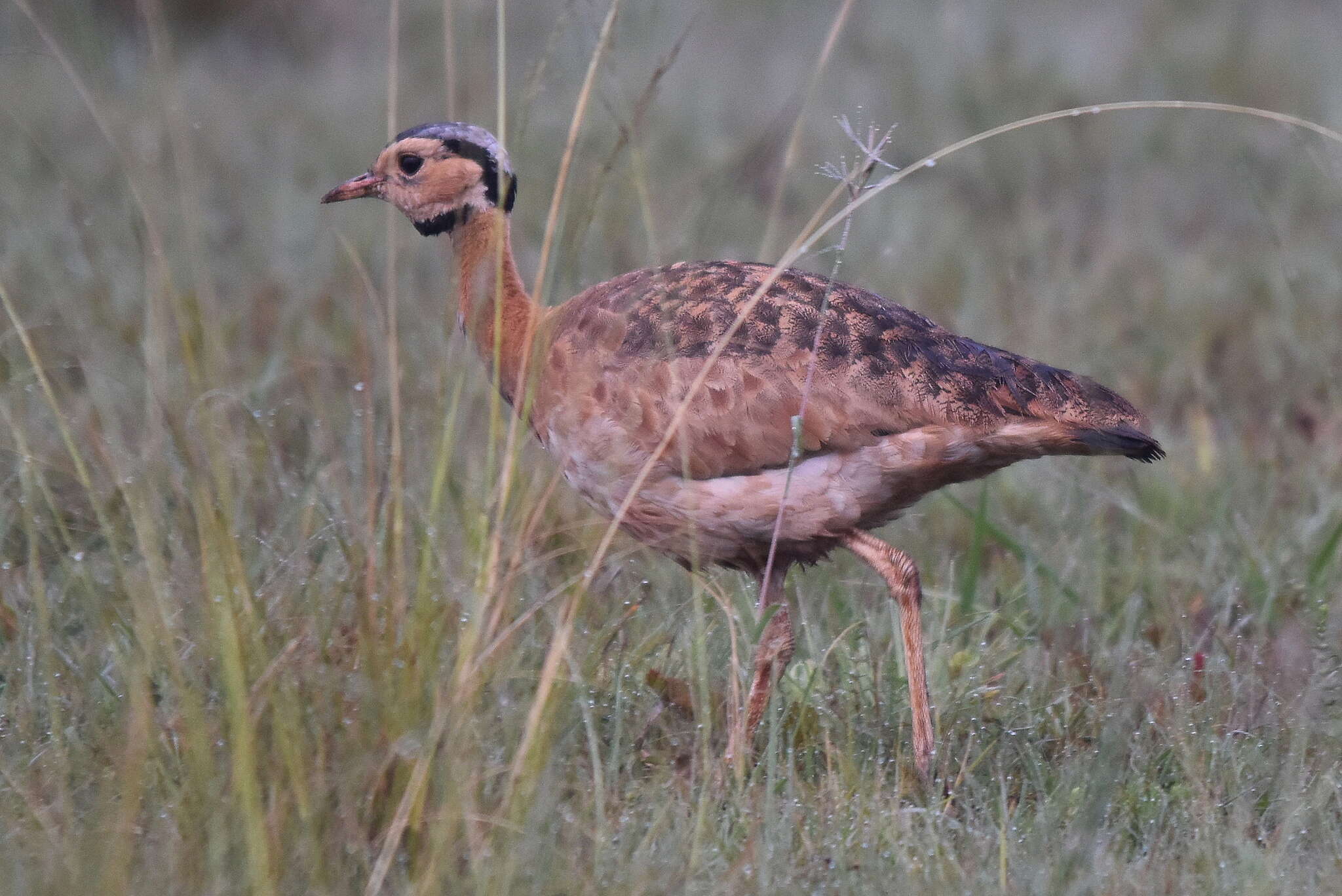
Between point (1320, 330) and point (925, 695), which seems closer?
point (925, 695)

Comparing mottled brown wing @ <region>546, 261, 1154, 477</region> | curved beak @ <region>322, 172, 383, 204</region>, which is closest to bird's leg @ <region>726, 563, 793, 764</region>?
mottled brown wing @ <region>546, 261, 1154, 477</region>

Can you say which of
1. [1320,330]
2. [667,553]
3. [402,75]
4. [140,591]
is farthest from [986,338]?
[402,75]

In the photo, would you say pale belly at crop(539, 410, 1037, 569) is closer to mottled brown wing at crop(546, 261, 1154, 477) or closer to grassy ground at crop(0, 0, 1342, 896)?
mottled brown wing at crop(546, 261, 1154, 477)

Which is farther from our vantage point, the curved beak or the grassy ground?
the curved beak

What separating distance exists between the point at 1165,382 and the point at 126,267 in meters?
4.21

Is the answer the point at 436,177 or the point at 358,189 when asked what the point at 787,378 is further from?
the point at 358,189

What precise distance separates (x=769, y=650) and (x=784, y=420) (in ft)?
1.91

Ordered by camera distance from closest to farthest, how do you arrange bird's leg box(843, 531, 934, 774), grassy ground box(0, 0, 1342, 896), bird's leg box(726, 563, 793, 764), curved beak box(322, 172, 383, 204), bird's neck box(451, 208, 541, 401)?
1. grassy ground box(0, 0, 1342, 896)
2. bird's leg box(843, 531, 934, 774)
3. bird's leg box(726, 563, 793, 764)
4. bird's neck box(451, 208, 541, 401)
5. curved beak box(322, 172, 383, 204)

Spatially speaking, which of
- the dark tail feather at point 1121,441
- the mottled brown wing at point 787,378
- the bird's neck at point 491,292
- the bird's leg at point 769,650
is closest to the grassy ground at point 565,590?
the bird's leg at point 769,650

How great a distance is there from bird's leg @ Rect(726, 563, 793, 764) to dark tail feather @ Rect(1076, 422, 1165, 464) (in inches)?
30.7

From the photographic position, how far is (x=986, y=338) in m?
6.35

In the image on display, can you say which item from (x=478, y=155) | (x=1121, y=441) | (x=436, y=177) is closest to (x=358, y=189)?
(x=436, y=177)

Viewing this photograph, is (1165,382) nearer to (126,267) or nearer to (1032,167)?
(1032,167)

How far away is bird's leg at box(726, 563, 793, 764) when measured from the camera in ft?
11.7
